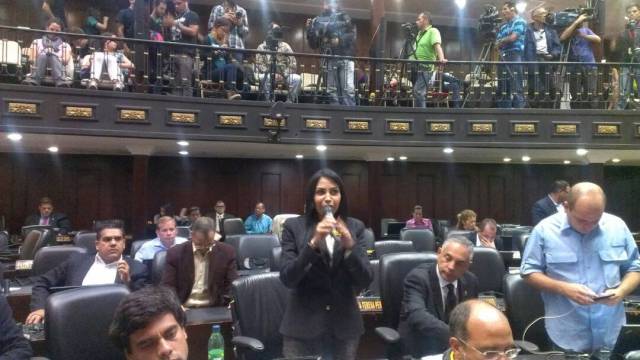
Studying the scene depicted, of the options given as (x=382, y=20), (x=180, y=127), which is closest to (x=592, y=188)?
(x=180, y=127)

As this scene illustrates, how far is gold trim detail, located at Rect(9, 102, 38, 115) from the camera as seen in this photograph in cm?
674

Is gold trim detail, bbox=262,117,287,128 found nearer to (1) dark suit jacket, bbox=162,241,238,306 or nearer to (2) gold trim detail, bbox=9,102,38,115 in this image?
(2) gold trim detail, bbox=9,102,38,115

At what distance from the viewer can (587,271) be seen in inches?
105

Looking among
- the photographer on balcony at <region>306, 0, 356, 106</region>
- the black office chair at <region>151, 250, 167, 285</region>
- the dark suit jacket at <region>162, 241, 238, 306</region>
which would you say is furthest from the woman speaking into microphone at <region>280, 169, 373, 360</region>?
the photographer on balcony at <region>306, 0, 356, 106</region>

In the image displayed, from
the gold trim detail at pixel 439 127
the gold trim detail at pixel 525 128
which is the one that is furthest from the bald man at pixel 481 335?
the gold trim detail at pixel 525 128

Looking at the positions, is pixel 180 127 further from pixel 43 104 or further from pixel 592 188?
pixel 592 188

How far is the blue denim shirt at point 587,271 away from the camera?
8.58 feet

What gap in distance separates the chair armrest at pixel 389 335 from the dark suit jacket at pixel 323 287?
67cm

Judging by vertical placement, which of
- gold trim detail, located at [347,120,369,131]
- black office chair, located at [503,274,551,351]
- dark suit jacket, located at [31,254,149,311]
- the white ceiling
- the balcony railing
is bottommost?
black office chair, located at [503,274,551,351]

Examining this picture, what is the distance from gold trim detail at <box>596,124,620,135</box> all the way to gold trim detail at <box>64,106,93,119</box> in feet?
25.8

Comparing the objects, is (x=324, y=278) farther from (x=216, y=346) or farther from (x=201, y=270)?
(x=201, y=270)

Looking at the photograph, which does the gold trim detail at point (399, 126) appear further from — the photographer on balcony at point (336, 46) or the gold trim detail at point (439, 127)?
the photographer on balcony at point (336, 46)

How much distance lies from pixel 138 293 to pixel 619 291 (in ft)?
7.17

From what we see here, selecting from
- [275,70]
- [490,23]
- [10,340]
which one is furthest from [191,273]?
[490,23]
